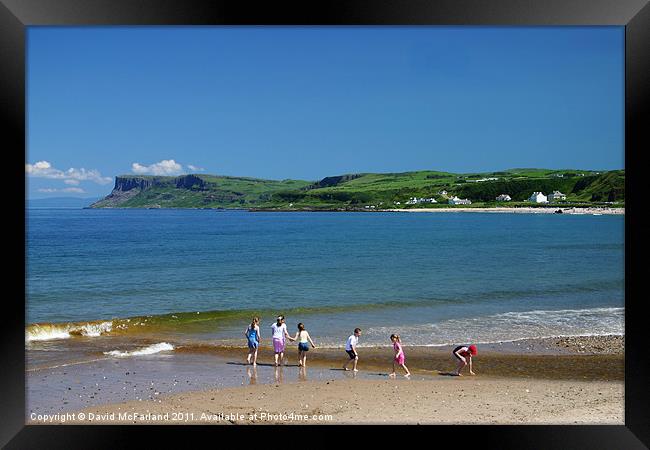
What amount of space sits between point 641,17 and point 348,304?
773 inches

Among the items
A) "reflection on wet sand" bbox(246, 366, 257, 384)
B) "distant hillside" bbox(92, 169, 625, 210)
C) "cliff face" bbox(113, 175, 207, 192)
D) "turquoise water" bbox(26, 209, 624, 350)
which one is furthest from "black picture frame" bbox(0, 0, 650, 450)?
"cliff face" bbox(113, 175, 207, 192)

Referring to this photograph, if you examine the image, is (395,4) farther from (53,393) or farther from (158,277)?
(158,277)

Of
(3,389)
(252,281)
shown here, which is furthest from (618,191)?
(3,389)

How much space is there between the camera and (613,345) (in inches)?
563

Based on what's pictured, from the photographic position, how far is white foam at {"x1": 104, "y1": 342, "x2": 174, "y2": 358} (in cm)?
1384

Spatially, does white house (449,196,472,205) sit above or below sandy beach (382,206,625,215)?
above

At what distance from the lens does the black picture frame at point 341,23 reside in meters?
5.62

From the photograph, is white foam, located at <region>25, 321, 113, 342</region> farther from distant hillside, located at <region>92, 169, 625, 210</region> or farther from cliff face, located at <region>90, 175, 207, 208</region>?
cliff face, located at <region>90, 175, 207, 208</region>

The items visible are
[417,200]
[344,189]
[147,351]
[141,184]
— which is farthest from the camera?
[141,184]

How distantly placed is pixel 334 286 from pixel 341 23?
86.1ft

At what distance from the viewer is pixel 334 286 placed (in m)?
31.6

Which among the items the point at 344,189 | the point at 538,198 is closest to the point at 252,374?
the point at 538,198

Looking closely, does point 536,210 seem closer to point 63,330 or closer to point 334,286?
point 334,286

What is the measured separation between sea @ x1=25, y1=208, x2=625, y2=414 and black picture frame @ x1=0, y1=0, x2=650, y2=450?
203 inches
